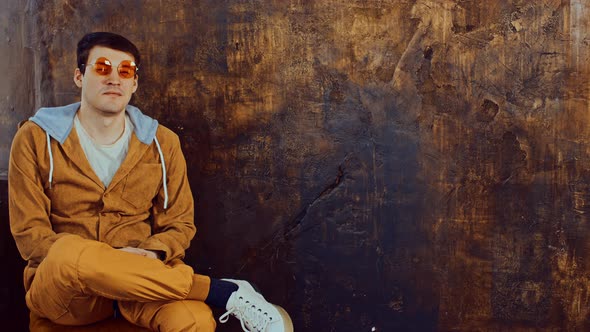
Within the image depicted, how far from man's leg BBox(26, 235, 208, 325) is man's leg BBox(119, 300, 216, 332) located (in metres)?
0.04

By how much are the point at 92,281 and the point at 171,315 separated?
31cm

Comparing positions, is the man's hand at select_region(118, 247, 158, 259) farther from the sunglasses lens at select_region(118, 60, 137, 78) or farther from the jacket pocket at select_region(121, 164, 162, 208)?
the sunglasses lens at select_region(118, 60, 137, 78)

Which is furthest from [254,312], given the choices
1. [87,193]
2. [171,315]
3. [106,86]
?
[106,86]

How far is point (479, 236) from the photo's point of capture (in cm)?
343

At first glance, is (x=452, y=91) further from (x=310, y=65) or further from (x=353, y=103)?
(x=310, y=65)

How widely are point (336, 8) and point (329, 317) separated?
150 centimetres

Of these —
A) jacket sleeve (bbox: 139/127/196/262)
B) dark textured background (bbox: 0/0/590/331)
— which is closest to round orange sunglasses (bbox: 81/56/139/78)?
jacket sleeve (bbox: 139/127/196/262)

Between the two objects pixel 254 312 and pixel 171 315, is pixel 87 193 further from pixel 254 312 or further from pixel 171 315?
pixel 254 312

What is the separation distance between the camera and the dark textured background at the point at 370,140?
3371mm

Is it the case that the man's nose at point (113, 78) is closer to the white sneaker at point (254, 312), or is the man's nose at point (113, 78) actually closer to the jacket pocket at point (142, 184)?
the jacket pocket at point (142, 184)

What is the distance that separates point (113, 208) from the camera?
9.45ft

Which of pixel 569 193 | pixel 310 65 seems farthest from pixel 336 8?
pixel 569 193

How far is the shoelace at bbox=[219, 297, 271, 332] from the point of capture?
275 centimetres

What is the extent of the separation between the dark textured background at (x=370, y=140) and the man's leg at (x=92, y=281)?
94 cm
